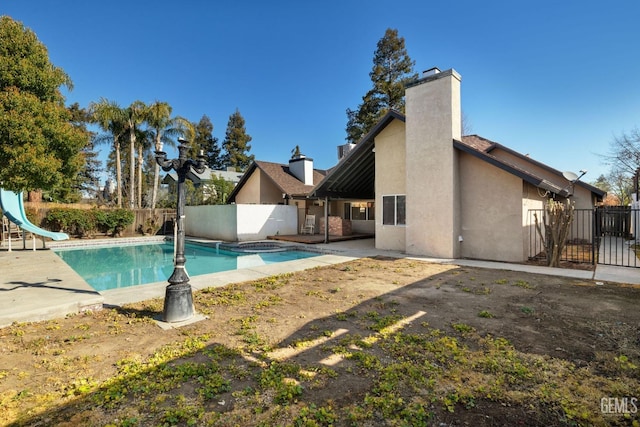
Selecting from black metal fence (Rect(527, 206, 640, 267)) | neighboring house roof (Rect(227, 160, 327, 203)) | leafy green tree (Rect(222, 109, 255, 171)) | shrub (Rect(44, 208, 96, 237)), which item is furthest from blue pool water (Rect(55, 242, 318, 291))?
leafy green tree (Rect(222, 109, 255, 171))

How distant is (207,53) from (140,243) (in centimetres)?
1306

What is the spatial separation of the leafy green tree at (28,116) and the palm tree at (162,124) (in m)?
20.7

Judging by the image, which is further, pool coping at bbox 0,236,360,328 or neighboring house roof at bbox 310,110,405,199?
neighboring house roof at bbox 310,110,405,199

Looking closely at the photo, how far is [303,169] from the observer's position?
77.8 ft

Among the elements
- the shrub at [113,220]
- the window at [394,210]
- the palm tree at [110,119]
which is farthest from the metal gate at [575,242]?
the palm tree at [110,119]

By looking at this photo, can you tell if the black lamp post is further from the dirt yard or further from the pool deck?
the pool deck

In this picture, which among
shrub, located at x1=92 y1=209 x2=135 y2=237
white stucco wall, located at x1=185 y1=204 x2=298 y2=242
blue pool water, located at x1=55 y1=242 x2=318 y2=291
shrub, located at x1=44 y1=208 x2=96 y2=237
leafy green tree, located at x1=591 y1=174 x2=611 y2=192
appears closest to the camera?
blue pool water, located at x1=55 y1=242 x2=318 y2=291

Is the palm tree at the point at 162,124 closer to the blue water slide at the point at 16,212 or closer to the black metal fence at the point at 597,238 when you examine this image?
the blue water slide at the point at 16,212

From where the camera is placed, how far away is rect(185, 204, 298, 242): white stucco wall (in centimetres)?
1795

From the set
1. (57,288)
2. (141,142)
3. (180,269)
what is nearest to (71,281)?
(57,288)

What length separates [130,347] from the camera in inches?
159

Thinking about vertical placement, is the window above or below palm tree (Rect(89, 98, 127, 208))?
below

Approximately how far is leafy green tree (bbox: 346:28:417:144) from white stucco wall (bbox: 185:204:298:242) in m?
15.0

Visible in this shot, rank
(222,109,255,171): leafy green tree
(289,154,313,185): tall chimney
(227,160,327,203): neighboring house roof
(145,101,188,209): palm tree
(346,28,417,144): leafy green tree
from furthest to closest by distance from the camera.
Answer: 1. (222,109,255,171): leafy green tree
2. (346,28,417,144): leafy green tree
3. (145,101,188,209): palm tree
4. (289,154,313,185): tall chimney
5. (227,160,327,203): neighboring house roof
